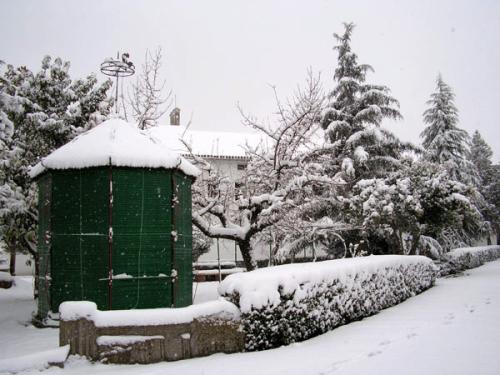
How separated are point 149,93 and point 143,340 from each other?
11845mm

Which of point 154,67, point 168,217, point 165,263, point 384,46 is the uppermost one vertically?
point 384,46

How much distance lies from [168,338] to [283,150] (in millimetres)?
8966

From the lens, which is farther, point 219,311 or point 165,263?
point 165,263

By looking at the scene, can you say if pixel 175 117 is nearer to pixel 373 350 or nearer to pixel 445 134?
pixel 445 134

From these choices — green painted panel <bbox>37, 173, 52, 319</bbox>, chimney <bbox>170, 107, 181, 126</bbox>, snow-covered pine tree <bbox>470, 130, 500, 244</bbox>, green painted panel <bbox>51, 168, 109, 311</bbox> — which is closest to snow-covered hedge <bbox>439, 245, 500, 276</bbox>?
snow-covered pine tree <bbox>470, 130, 500, 244</bbox>

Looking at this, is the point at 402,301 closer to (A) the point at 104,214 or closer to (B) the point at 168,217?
(B) the point at 168,217

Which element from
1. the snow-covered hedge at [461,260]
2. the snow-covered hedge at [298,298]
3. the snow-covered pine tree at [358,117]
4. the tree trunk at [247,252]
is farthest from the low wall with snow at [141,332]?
the snow-covered hedge at [461,260]

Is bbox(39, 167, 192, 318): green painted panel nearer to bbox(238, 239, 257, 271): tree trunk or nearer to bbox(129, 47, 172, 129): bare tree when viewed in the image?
bbox(238, 239, 257, 271): tree trunk

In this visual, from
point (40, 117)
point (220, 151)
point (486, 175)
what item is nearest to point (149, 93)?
point (40, 117)

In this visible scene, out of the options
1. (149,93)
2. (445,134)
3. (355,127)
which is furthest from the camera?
(445,134)

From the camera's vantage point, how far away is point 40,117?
14.9 meters

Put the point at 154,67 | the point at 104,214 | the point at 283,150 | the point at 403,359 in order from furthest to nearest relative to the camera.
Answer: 1. the point at 154,67
2. the point at 283,150
3. the point at 104,214
4. the point at 403,359

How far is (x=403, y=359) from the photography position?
20.6 ft

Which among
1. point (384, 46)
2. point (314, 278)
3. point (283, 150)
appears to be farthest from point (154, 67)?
point (384, 46)
